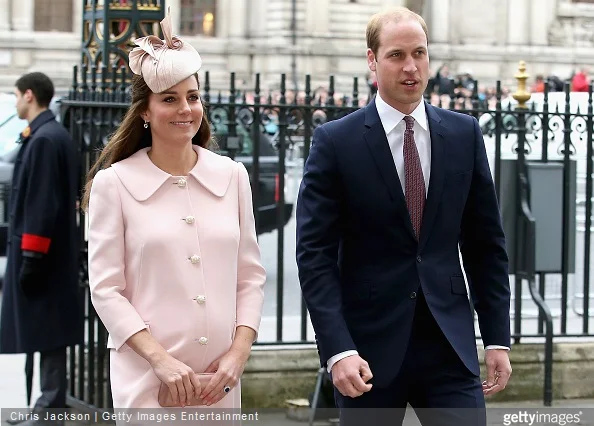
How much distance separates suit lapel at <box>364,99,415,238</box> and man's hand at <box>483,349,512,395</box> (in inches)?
18.2

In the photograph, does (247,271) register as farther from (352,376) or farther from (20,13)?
(20,13)

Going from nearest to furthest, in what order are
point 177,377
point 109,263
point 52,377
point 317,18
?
1. point 177,377
2. point 109,263
3. point 52,377
4. point 317,18

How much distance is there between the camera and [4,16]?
42.8 m

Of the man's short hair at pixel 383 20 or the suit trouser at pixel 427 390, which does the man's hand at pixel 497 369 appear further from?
the man's short hair at pixel 383 20

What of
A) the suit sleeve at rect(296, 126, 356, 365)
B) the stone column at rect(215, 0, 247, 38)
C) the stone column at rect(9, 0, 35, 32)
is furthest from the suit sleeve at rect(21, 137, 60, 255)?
the stone column at rect(215, 0, 247, 38)

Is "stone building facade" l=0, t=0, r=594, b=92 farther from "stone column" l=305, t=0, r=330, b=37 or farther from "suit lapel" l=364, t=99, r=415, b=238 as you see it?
"suit lapel" l=364, t=99, r=415, b=238

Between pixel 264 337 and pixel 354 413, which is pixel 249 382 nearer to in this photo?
pixel 264 337

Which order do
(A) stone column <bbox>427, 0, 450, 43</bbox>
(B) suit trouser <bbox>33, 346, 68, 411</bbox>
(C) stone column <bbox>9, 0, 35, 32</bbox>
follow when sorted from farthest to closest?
(A) stone column <bbox>427, 0, 450, 43</bbox> → (C) stone column <bbox>9, 0, 35, 32</bbox> → (B) suit trouser <bbox>33, 346, 68, 411</bbox>

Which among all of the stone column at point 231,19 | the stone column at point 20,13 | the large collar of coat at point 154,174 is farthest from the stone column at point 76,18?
the large collar of coat at point 154,174

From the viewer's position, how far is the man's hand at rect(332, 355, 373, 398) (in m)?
4.03

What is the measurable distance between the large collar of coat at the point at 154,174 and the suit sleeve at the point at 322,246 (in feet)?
0.93

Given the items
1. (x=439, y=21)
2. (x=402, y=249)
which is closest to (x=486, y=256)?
(x=402, y=249)

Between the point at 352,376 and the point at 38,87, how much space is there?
3913 mm

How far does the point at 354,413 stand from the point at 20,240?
325 centimetres
